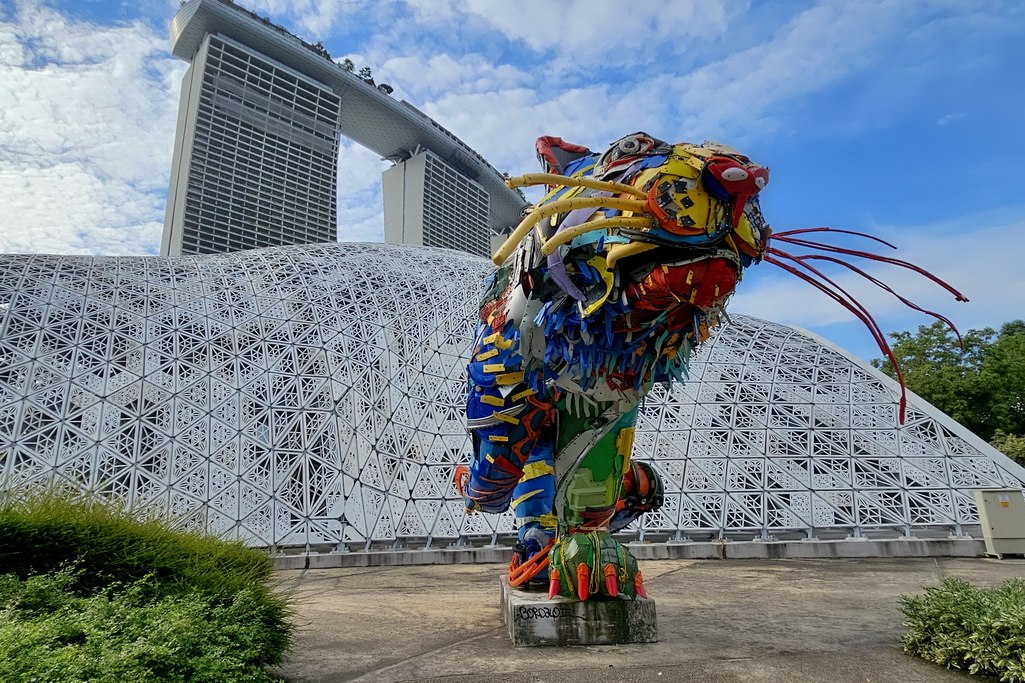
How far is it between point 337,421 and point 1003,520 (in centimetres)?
1505

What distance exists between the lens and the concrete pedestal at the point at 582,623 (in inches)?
191

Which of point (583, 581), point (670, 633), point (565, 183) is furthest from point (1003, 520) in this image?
point (565, 183)

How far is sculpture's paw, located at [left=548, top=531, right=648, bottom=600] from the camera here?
487 cm

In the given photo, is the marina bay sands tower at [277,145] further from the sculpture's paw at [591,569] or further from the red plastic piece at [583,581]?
the red plastic piece at [583,581]

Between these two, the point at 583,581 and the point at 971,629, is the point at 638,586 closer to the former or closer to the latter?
the point at 583,581

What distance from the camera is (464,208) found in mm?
60562

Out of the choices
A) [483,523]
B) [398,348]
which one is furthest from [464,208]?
[483,523]

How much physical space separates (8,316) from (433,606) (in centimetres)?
1391

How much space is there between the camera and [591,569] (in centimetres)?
487

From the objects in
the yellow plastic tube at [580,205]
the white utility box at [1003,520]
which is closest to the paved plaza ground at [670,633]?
the white utility box at [1003,520]

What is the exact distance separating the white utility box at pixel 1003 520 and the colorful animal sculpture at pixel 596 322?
409 inches

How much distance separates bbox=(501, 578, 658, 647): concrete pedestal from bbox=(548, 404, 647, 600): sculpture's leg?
0.36 ft

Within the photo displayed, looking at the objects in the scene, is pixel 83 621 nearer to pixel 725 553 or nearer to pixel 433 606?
pixel 433 606

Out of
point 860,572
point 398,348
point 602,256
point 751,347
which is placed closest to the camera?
point 602,256
